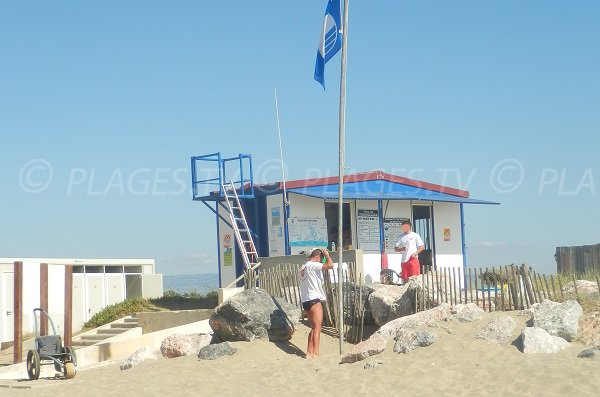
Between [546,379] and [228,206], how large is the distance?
12980mm

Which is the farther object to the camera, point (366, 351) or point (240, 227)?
point (240, 227)

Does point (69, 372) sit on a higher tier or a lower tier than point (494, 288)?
lower

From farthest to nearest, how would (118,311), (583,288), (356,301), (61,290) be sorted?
(61,290)
(118,311)
(356,301)
(583,288)

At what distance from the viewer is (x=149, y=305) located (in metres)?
26.5

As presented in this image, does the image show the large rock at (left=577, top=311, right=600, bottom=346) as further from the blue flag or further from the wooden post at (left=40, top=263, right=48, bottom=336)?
the wooden post at (left=40, top=263, right=48, bottom=336)

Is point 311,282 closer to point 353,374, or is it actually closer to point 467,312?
point 353,374

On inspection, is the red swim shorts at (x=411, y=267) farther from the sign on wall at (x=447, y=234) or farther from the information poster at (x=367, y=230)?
the sign on wall at (x=447, y=234)

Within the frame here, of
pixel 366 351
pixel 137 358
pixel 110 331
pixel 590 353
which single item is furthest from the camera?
pixel 110 331

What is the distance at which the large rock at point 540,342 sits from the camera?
12891mm

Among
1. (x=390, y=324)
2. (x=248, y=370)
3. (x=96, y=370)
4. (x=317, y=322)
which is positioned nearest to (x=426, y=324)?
(x=390, y=324)

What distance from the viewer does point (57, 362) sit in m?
16.6

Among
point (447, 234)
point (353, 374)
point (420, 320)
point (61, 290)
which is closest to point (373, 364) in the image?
point (353, 374)

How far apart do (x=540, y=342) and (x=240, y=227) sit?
12.2 metres

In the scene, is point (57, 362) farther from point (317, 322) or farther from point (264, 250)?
point (264, 250)
